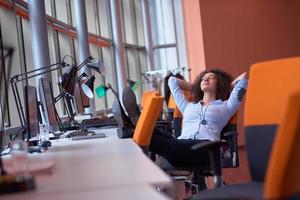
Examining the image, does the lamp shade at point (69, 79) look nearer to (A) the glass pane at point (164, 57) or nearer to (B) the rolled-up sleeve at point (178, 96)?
(B) the rolled-up sleeve at point (178, 96)

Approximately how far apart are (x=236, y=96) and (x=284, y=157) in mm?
2266

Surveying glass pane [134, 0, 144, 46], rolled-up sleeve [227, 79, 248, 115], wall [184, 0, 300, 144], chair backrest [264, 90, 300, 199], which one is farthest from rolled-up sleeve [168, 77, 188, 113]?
glass pane [134, 0, 144, 46]

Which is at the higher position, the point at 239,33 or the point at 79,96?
the point at 239,33

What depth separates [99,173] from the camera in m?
1.78

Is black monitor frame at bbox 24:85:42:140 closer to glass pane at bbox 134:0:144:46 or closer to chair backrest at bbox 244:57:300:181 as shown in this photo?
chair backrest at bbox 244:57:300:181

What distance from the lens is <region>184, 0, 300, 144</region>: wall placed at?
281 inches

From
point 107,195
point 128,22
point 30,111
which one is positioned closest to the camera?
point 107,195

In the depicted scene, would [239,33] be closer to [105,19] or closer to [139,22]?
[105,19]

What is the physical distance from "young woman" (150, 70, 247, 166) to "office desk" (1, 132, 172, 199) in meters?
0.91

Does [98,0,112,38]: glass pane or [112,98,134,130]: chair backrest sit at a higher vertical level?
[98,0,112,38]: glass pane

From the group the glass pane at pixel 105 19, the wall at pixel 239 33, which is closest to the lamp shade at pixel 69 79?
the wall at pixel 239 33

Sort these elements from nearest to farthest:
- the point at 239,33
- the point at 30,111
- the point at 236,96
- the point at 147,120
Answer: the point at 147,120 < the point at 30,111 < the point at 236,96 < the point at 239,33

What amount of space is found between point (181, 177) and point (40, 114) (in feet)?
4.06

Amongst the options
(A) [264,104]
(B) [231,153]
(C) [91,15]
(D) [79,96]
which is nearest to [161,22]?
(C) [91,15]
